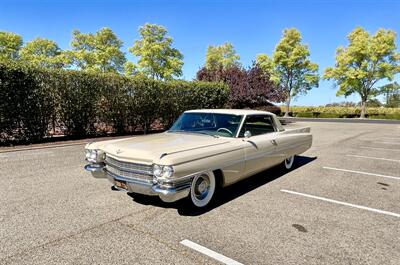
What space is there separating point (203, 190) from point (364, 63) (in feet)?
123

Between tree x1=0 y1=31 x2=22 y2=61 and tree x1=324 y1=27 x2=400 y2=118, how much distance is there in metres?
39.9

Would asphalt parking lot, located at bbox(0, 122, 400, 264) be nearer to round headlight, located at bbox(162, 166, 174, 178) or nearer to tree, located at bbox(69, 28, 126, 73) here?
round headlight, located at bbox(162, 166, 174, 178)

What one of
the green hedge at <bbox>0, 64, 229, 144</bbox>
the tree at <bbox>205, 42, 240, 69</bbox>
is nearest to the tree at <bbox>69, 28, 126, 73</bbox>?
the tree at <bbox>205, 42, 240, 69</bbox>

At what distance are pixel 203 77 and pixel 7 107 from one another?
15.9 metres

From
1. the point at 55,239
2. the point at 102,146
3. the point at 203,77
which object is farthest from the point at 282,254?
the point at 203,77

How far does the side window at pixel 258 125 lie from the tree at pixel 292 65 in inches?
1320

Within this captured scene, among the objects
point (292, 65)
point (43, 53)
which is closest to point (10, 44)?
point (43, 53)

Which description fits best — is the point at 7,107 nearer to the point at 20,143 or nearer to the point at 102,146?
the point at 20,143

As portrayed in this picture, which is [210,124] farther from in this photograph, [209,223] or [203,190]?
[209,223]

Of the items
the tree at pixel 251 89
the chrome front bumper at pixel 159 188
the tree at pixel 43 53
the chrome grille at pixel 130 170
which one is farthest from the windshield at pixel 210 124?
the tree at pixel 43 53

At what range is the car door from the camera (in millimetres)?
4770

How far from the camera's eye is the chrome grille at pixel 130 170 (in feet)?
11.8

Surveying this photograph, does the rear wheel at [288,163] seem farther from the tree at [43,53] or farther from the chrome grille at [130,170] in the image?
the tree at [43,53]

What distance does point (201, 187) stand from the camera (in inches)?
162
